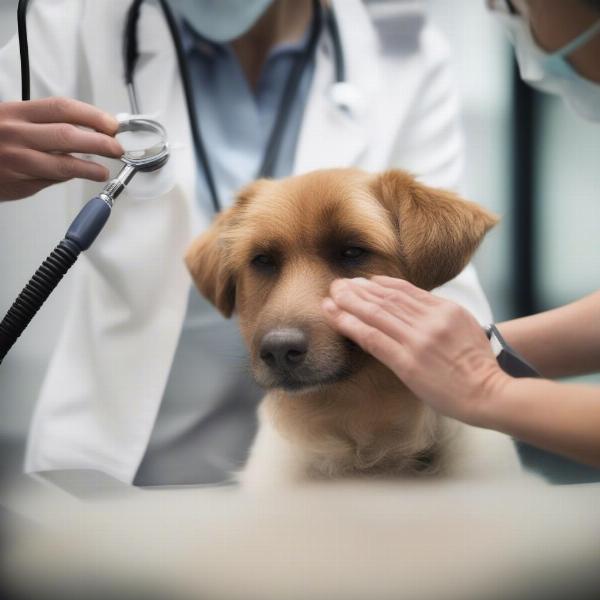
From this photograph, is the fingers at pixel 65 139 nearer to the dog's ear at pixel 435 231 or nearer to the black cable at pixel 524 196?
the dog's ear at pixel 435 231

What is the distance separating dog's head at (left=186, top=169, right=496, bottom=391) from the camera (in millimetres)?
1097

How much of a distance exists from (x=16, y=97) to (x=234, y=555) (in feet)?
2.92

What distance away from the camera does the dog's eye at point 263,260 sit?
4.19ft

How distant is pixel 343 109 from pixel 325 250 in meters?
0.50

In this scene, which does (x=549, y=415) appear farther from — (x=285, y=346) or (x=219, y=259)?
(x=219, y=259)

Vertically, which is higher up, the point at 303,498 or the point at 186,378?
the point at 303,498

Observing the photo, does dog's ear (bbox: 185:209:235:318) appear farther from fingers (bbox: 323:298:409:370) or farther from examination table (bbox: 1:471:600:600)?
examination table (bbox: 1:471:600:600)

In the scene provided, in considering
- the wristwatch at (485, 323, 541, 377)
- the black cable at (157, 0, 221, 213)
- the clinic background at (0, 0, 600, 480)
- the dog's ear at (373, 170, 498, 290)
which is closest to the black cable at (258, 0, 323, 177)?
the black cable at (157, 0, 221, 213)

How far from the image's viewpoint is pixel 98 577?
85 cm

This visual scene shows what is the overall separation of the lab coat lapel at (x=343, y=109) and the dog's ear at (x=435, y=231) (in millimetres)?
375

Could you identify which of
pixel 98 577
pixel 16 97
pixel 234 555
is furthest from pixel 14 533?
pixel 16 97

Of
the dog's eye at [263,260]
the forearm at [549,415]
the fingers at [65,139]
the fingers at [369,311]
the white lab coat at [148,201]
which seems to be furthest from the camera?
the white lab coat at [148,201]

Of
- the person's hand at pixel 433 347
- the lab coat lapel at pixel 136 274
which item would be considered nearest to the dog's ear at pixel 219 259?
the lab coat lapel at pixel 136 274

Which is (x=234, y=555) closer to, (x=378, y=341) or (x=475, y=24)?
(x=378, y=341)
